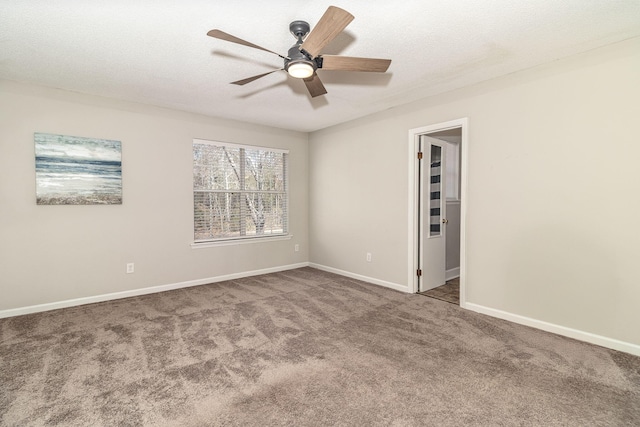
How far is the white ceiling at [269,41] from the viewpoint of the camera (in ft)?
6.61

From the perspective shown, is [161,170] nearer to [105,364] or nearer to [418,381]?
[105,364]

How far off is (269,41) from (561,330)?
3.50 m

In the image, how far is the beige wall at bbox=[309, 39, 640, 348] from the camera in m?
2.43

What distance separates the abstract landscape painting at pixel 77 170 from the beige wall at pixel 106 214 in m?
0.08

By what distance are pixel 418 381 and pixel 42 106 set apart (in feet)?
14.8

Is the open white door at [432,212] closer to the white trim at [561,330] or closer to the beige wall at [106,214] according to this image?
the white trim at [561,330]

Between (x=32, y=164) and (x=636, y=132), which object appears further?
(x=32, y=164)

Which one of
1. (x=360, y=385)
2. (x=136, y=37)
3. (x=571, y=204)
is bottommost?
(x=360, y=385)

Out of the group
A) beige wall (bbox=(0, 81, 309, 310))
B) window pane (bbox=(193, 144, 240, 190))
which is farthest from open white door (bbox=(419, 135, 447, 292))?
window pane (bbox=(193, 144, 240, 190))

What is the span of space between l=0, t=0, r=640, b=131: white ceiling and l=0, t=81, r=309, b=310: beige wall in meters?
0.32

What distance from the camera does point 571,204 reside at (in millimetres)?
2680

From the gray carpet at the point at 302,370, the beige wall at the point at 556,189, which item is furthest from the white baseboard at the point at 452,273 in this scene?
the gray carpet at the point at 302,370

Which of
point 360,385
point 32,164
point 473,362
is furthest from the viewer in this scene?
point 32,164

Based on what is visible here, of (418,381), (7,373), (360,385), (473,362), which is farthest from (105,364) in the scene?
(473,362)
